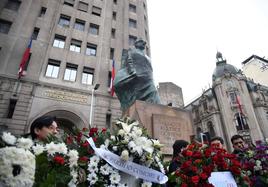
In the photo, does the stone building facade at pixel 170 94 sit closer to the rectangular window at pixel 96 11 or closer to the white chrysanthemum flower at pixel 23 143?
the rectangular window at pixel 96 11

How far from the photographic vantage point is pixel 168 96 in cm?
3622

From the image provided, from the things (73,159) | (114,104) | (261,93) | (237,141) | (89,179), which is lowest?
(89,179)

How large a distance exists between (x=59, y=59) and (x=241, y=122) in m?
25.5

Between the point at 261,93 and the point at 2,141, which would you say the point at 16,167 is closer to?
the point at 2,141

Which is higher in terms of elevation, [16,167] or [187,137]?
[187,137]

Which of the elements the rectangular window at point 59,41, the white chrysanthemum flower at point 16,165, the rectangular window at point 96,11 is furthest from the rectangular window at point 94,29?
the white chrysanthemum flower at point 16,165

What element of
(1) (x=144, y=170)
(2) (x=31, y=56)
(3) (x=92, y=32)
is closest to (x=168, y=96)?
(3) (x=92, y=32)

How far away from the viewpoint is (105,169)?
210 cm

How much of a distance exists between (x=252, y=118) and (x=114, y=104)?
71.7 ft

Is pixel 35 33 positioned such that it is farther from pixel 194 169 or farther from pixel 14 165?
pixel 194 169

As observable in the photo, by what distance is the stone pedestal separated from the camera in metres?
4.73

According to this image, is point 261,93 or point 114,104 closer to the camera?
point 114,104

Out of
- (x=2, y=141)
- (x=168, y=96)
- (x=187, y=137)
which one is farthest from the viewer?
(x=168, y=96)

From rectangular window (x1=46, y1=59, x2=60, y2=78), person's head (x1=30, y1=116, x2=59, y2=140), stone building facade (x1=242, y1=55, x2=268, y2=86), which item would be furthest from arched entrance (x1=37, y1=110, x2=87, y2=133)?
stone building facade (x1=242, y1=55, x2=268, y2=86)
